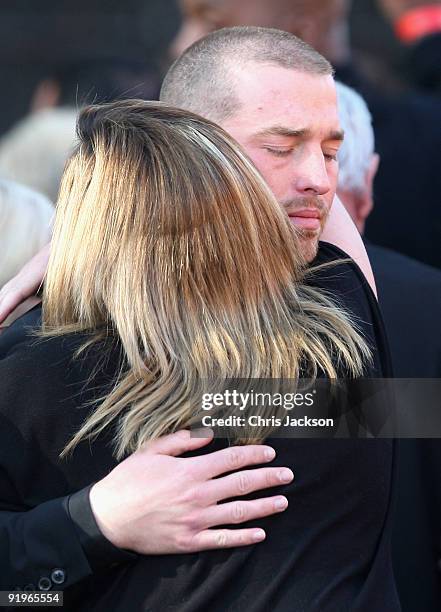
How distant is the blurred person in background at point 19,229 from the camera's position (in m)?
2.58

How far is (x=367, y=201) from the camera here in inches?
117

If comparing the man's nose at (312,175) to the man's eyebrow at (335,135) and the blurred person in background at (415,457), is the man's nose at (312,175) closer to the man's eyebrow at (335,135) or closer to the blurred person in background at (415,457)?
the man's eyebrow at (335,135)

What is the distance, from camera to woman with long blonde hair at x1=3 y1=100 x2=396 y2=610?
72.3 inches

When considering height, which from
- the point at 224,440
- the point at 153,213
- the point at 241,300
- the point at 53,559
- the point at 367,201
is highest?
the point at 367,201

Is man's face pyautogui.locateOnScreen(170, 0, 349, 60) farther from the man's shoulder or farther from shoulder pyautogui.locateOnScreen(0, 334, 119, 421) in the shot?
shoulder pyautogui.locateOnScreen(0, 334, 119, 421)

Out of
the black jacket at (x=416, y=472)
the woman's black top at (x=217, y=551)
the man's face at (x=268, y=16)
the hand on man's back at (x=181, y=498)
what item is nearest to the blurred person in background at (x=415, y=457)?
the black jacket at (x=416, y=472)

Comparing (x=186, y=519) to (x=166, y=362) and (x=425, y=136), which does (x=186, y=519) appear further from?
(x=425, y=136)

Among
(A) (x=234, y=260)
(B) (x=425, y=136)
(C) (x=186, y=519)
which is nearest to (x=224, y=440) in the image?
(C) (x=186, y=519)

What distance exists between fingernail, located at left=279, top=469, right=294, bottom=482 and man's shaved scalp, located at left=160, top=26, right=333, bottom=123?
85 centimetres

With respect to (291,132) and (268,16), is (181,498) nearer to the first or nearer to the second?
(291,132)

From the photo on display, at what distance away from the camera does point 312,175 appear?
223 centimetres

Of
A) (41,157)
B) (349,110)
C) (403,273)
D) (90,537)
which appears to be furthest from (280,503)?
(41,157)

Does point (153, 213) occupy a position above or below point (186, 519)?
above

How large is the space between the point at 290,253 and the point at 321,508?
0.43m
